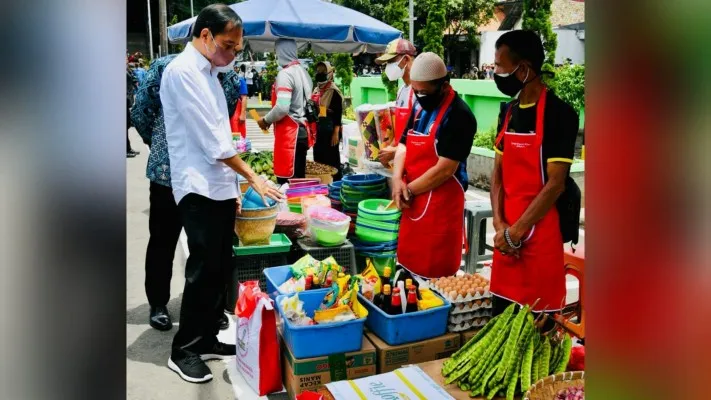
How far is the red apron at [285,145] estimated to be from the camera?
7.21m

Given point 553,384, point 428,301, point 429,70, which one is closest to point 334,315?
point 428,301

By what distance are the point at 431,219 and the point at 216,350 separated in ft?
5.65

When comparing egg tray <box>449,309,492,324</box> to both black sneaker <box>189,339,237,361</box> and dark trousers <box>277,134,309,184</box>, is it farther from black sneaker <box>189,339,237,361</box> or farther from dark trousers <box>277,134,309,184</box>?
dark trousers <box>277,134,309,184</box>

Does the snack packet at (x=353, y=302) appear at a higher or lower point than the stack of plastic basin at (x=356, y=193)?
lower

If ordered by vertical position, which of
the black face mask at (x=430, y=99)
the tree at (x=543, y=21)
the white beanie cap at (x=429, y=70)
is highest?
the tree at (x=543, y=21)

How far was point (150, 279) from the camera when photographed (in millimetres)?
4586

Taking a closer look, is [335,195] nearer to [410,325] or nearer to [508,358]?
[410,325]

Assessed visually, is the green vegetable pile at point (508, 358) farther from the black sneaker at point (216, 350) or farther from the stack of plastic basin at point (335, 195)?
the stack of plastic basin at point (335, 195)

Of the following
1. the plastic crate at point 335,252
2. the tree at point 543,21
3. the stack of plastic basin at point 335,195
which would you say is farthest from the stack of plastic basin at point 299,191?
the tree at point 543,21

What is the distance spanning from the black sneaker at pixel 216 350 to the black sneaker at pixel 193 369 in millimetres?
130
